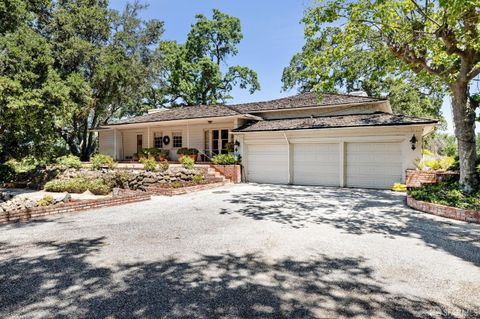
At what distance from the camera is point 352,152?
13727mm

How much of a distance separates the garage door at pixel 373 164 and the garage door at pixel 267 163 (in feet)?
10.6

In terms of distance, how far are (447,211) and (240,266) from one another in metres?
6.28

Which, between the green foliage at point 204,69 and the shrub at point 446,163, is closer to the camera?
the shrub at point 446,163

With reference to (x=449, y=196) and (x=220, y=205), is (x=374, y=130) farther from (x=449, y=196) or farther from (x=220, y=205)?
(x=220, y=205)

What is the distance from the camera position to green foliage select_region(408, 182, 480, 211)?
25.0 ft

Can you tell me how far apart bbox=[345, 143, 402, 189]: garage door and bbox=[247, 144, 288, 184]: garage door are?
3.24 m

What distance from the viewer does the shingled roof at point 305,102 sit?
16.9 m

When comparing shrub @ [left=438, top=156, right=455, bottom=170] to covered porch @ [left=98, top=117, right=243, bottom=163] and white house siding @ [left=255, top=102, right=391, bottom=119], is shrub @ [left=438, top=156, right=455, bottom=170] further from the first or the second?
covered porch @ [left=98, top=117, right=243, bottom=163]

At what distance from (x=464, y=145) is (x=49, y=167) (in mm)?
19771

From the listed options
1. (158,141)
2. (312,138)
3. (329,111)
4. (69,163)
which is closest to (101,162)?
(69,163)

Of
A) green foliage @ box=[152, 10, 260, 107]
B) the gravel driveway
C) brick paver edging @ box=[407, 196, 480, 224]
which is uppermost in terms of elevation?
green foliage @ box=[152, 10, 260, 107]

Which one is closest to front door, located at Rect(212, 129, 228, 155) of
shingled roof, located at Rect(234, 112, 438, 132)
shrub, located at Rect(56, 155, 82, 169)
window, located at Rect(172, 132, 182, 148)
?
shingled roof, located at Rect(234, 112, 438, 132)

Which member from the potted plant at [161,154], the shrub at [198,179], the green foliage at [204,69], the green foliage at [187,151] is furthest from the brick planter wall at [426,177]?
the green foliage at [204,69]

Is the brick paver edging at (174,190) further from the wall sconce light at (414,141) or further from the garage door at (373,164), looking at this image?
the wall sconce light at (414,141)
